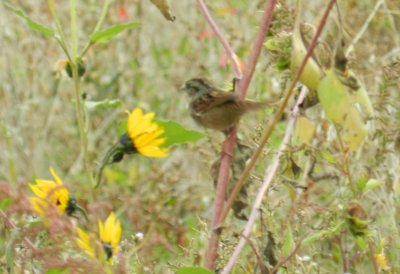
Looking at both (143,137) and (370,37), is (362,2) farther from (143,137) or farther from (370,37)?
(143,137)

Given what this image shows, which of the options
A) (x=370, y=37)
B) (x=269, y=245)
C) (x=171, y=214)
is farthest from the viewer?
(x=370, y=37)

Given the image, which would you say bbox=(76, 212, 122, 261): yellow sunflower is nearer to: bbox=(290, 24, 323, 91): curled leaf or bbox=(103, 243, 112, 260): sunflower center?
bbox=(103, 243, 112, 260): sunflower center

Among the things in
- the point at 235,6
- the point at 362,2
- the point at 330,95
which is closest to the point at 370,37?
the point at 362,2

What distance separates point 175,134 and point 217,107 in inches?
6.4

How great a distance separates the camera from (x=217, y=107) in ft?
3.31

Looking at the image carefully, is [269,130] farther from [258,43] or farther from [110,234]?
[110,234]

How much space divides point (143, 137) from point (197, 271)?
262 mm

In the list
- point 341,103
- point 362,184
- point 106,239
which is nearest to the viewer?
point 341,103

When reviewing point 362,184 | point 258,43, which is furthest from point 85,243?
point 362,184

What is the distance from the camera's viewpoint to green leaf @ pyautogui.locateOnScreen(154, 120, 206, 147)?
114 cm

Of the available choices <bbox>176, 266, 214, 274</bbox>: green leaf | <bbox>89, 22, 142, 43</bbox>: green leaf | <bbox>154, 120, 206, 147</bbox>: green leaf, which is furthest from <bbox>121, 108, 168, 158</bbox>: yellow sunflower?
<bbox>176, 266, 214, 274</bbox>: green leaf

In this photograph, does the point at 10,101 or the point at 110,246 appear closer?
the point at 110,246

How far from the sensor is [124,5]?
320 cm

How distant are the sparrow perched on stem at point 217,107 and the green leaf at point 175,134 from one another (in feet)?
0.36
